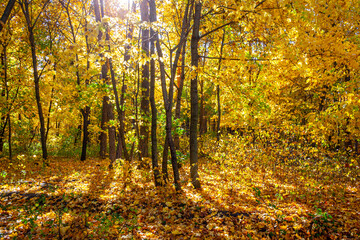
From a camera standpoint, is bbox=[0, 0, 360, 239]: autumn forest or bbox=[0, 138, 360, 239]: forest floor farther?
bbox=[0, 0, 360, 239]: autumn forest

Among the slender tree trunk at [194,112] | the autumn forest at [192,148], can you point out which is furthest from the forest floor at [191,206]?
the slender tree trunk at [194,112]

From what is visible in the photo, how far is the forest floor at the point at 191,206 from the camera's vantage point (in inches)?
145

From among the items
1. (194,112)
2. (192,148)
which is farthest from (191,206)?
(194,112)

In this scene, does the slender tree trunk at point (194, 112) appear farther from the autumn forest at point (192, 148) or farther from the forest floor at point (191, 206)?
the forest floor at point (191, 206)

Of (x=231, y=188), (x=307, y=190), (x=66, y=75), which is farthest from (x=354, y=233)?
(x=66, y=75)

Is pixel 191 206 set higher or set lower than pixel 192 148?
lower

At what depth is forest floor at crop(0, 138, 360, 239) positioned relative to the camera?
12.1ft

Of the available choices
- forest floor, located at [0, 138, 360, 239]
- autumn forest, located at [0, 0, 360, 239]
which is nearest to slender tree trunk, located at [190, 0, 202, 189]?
autumn forest, located at [0, 0, 360, 239]

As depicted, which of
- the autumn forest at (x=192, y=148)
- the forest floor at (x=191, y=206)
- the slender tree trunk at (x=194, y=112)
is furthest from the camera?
the slender tree trunk at (x=194, y=112)

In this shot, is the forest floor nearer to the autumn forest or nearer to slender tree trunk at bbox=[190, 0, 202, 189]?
the autumn forest

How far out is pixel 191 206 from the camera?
499 centimetres

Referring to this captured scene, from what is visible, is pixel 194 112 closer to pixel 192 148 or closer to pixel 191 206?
pixel 192 148

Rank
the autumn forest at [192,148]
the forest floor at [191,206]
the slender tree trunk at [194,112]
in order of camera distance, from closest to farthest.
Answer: the forest floor at [191,206]
the autumn forest at [192,148]
the slender tree trunk at [194,112]

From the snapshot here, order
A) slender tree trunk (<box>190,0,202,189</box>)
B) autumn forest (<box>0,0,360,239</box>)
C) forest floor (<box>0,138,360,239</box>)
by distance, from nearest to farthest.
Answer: forest floor (<box>0,138,360,239</box>)
autumn forest (<box>0,0,360,239</box>)
slender tree trunk (<box>190,0,202,189</box>)
